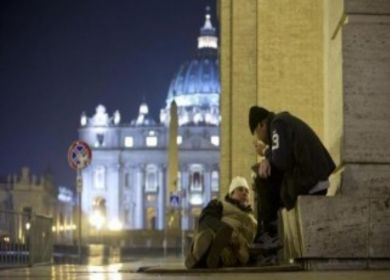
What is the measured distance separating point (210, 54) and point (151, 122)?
23.3 meters

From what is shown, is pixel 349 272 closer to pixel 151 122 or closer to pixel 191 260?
pixel 191 260

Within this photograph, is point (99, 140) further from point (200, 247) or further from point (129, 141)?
point (200, 247)

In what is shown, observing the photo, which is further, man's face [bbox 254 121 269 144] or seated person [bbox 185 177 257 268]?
man's face [bbox 254 121 269 144]

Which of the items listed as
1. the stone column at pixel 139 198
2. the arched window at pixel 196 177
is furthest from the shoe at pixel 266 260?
the stone column at pixel 139 198

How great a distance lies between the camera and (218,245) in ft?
26.8

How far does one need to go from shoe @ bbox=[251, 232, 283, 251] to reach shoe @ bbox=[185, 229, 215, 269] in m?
0.47

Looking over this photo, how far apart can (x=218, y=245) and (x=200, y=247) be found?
6.2 inches

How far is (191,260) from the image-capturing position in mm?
8336

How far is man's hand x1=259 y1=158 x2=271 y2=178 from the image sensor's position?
7.87 meters

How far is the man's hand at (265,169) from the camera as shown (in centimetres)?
787

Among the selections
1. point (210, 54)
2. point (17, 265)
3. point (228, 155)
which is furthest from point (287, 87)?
point (210, 54)

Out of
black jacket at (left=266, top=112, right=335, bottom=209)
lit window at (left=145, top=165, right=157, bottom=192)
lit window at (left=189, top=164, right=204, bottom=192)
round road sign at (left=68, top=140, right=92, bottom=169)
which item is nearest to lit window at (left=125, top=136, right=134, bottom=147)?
lit window at (left=145, top=165, right=157, bottom=192)

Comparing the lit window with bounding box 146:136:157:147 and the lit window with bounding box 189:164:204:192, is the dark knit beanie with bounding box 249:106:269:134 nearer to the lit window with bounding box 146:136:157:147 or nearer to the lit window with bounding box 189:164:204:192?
the lit window with bounding box 189:164:204:192

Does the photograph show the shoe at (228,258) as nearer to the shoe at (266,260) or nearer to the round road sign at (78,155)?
the shoe at (266,260)
